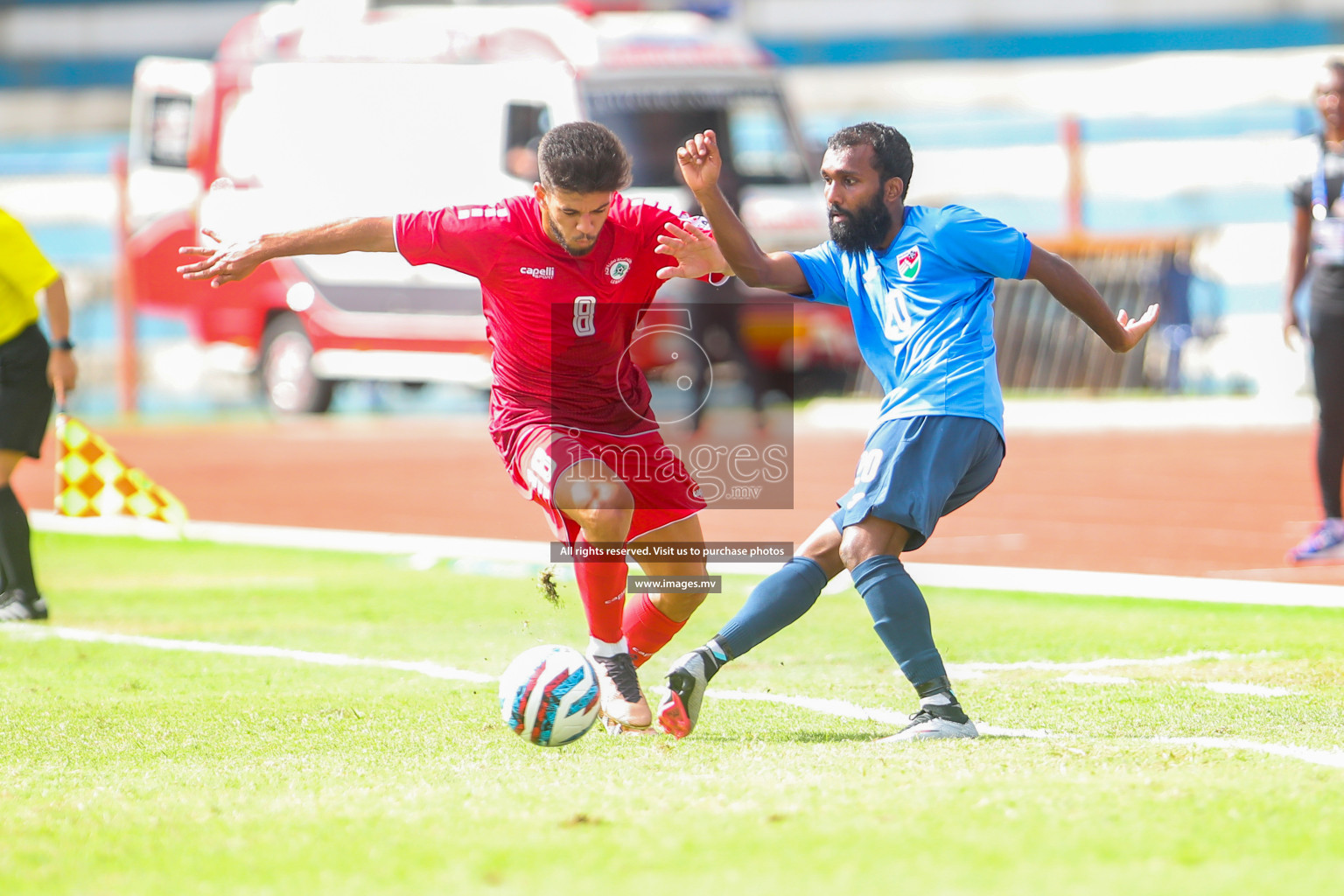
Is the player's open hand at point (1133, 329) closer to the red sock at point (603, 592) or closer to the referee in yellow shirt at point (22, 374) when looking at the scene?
the red sock at point (603, 592)

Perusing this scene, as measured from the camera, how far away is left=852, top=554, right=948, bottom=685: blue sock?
222 inches

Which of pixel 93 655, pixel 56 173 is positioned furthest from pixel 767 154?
pixel 93 655

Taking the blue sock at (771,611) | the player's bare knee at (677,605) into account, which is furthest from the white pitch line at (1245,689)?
the player's bare knee at (677,605)

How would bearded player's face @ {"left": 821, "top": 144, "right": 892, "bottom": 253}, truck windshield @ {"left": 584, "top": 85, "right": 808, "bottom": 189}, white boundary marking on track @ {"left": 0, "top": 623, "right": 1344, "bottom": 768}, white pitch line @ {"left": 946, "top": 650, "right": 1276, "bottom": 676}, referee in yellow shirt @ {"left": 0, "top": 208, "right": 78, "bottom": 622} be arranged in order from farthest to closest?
truck windshield @ {"left": 584, "top": 85, "right": 808, "bottom": 189}
referee in yellow shirt @ {"left": 0, "top": 208, "right": 78, "bottom": 622}
white pitch line @ {"left": 946, "top": 650, "right": 1276, "bottom": 676}
bearded player's face @ {"left": 821, "top": 144, "right": 892, "bottom": 253}
white boundary marking on track @ {"left": 0, "top": 623, "right": 1344, "bottom": 768}

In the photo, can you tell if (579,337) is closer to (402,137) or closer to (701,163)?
(701,163)

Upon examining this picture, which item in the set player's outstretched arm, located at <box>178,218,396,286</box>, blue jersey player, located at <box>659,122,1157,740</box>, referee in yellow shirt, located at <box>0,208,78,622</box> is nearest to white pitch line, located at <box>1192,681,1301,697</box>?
blue jersey player, located at <box>659,122,1157,740</box>

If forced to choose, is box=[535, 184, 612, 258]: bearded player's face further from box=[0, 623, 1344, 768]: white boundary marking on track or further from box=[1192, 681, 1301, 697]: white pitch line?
box=[1192, 681, 1301, 697]: white pitch line

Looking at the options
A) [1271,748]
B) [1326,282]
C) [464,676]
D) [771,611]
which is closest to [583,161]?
[771,611]

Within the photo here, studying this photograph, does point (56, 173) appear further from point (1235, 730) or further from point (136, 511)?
point (1235, 730)

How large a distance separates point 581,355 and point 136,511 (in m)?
4.12

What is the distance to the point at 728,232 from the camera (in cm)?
587

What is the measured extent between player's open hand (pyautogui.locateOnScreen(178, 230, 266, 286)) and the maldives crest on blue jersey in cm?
193

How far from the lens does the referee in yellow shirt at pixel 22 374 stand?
8.49 meters

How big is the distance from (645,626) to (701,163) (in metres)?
1.59
